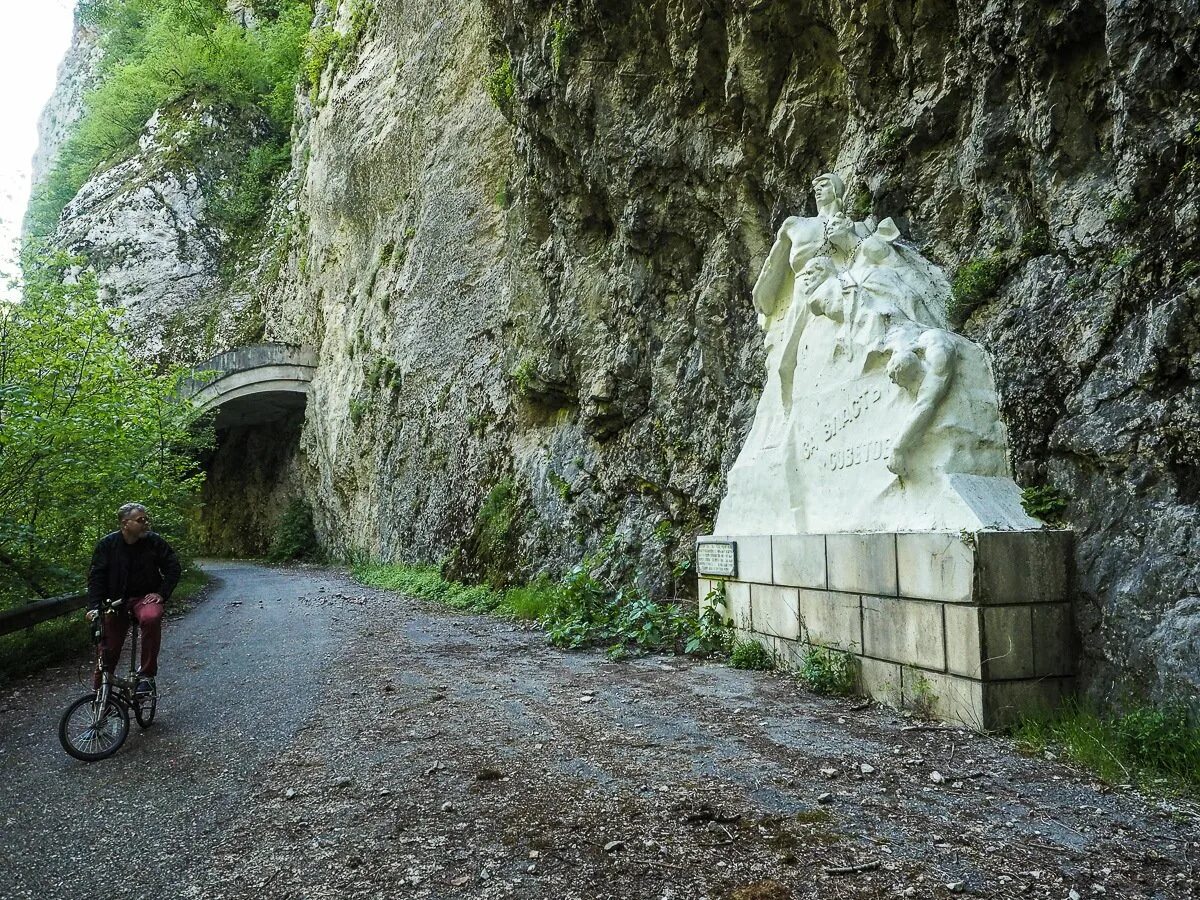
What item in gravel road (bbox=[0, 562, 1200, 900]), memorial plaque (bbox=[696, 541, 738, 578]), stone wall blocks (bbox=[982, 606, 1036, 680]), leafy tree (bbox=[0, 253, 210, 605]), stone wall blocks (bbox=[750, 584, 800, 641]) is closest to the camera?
gravel road (bbox=[0, 562, 1200, 900])

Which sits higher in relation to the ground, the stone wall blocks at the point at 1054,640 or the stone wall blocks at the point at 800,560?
the stone wall blocks at the point at 800,560

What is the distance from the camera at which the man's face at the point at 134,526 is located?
5.86 meters

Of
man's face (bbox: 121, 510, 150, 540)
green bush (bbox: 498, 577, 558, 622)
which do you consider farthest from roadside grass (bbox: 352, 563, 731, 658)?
man's face (bbox: 121, 510, 150, 540)

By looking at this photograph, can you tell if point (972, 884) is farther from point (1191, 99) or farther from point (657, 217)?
point (657, 217)

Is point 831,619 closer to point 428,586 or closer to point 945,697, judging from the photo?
point 945,697

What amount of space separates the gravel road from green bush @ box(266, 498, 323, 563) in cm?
2436

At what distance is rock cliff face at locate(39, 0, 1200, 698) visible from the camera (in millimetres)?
4762

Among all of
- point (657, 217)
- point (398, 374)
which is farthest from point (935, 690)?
point (398, 374)

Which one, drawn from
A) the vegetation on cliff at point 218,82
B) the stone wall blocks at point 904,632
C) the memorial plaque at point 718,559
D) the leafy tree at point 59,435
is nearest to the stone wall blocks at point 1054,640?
the stone wall blocks at point 904,632

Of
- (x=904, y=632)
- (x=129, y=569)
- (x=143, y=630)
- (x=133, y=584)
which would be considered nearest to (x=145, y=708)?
(x=143, y=630)

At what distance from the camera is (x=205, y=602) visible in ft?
49.3

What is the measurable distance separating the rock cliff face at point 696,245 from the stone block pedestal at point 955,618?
236 millimetres

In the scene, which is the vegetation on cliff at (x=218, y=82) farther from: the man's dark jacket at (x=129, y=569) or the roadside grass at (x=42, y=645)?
the man's dark jacket at (x=129, y=569)

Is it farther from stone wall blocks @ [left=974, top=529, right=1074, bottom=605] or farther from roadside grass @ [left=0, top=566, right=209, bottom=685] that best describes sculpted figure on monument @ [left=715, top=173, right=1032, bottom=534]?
roadside grass @ [left=0, top=566, right=209, bottom=685]
